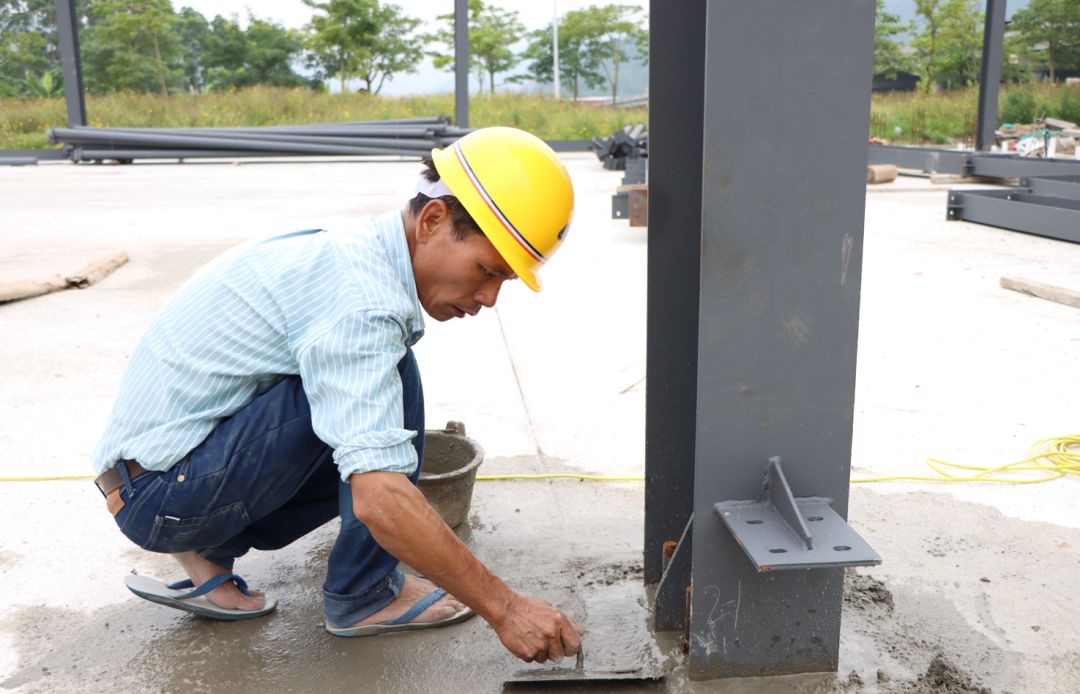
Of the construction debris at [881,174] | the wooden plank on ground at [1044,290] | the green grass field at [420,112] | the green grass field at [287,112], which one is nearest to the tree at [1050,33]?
the green grass field at [420,112]

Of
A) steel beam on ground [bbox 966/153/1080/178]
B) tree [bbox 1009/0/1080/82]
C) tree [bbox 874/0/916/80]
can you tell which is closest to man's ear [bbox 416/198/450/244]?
steel beam on ground [bbox 966/153/1080/178]

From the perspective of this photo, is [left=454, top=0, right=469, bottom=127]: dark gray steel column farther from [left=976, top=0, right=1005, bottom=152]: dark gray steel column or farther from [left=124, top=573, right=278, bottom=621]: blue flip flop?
[left=124, top=573, right=278, bottom=621]: blue flip flop

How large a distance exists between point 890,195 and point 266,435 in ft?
35.6

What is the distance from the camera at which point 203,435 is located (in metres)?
1.69

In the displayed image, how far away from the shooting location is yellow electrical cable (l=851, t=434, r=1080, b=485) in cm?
272

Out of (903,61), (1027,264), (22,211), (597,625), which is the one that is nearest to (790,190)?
(597,625)

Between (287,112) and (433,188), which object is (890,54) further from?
(433,188)

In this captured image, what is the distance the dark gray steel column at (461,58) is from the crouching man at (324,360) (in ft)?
52.8

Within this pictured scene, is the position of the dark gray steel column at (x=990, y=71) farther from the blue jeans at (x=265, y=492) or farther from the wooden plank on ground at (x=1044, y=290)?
the blue jeans at (x=265, y=492)

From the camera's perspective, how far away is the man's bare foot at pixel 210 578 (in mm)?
2006

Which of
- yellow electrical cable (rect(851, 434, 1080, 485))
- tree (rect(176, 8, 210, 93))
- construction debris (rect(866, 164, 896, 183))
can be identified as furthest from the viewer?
tree (rect(176, 8, 210, 93))

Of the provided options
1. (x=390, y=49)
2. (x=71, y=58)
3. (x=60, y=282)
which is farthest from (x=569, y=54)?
(x=60, y=282)

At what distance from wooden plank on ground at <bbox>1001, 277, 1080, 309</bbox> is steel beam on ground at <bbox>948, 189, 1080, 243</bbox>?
222 cm

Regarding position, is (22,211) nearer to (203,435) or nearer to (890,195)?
(203,435)
